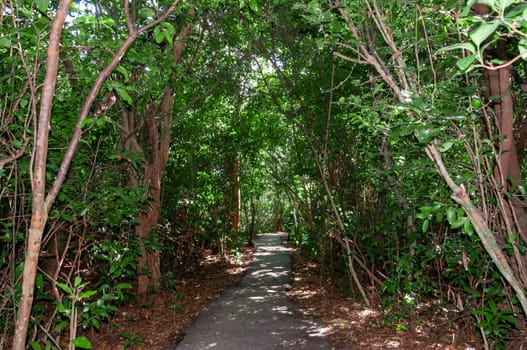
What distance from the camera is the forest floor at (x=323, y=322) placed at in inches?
185

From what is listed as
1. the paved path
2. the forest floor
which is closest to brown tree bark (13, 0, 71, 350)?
the forest floor

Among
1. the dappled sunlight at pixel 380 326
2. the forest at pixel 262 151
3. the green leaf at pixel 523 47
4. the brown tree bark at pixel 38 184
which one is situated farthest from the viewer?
the dappled sunlight at pixel 380 326

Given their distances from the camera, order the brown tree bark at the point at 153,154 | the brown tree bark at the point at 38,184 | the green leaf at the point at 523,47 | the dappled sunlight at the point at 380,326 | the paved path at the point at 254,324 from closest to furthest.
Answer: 1. the green leaf at the point at 523,47
2. the brown tree bark at the point at 38,184
3. the dappled sunlight at the point at 380,326
4. the paved path at the point at 254,324
5. the brown tree bark at the point at 153,154

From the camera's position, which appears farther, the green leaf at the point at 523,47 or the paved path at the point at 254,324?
the paved path at the point at 254,324

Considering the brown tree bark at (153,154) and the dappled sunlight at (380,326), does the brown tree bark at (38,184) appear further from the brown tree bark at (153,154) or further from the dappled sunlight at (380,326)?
the brown tree bark at (153,154)

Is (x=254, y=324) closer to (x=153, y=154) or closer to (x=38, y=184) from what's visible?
(x=153, y=154)

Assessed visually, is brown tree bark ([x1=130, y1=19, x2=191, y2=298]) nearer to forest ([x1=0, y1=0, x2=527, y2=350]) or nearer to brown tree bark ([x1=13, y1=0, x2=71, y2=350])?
forest ([x1=0, y1=0, x2=527, y2=350])

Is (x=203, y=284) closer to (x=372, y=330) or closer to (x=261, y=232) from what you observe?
(x=372, y=330)

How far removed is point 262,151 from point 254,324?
670 cm

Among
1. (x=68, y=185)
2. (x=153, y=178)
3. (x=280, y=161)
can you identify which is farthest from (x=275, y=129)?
(x=68, y=185)

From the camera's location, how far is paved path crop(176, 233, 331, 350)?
491cm

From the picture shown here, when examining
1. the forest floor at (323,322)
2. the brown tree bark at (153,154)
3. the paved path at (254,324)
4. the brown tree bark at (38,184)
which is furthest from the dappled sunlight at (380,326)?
the brown tree bark at (38,184)

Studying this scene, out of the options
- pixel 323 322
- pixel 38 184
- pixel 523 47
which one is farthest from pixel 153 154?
pixel 523 47

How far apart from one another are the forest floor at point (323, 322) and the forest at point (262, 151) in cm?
9
